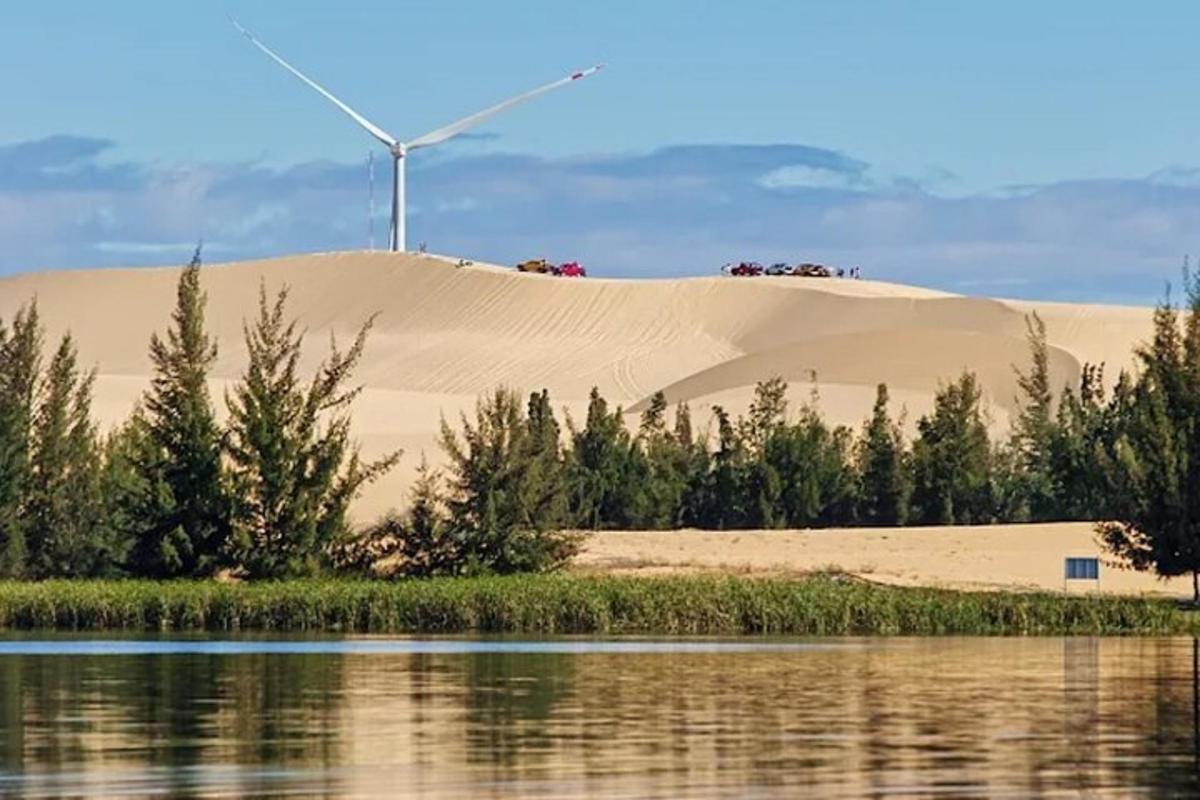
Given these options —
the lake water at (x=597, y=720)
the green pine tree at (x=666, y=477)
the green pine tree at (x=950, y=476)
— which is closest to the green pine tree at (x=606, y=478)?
the green pine tree at (x=666, y=477)

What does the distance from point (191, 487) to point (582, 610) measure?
11570 mm

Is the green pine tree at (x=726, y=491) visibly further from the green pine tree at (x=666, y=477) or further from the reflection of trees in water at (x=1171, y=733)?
the reflection of trees in water at (x=1171, y=733)

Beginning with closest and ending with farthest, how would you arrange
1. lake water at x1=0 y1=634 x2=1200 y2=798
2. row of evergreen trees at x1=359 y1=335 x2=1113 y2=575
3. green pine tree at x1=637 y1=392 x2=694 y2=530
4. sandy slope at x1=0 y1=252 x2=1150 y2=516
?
1. lake water at x1=0 y1=634 x2=1200 y2=798
2. row of evergreen trees at x1=359 y1=335 x2=1113 y2=575
3. green pine tree at x1=637 y1=392 x2=694 y2=530
4. sandy slope at x1=0 y1=252 x2=1150 y2=516

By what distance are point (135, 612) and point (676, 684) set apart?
20.5m

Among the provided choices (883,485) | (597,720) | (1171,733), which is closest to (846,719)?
(597,720)

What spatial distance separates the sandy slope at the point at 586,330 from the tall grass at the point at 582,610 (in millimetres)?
59989

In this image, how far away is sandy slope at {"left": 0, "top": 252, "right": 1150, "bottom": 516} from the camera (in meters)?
138

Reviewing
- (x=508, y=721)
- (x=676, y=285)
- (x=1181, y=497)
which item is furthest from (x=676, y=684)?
(x=676, y=285)

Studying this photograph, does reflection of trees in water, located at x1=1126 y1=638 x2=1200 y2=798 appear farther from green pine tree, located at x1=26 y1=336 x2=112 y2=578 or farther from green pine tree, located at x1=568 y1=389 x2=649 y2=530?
green pine tree, located at x1=568 y1=389 x2=649 y2=530

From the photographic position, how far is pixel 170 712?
40188mm

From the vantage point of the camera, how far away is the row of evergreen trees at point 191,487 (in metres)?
69.0

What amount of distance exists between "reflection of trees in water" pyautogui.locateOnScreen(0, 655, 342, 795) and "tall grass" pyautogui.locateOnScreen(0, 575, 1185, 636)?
9959 mm

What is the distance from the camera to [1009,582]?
7344 cm

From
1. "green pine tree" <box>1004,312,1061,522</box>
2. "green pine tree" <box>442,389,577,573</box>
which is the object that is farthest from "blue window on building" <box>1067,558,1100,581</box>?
"green pine tree" <box>1004,312,1061,522</box>
